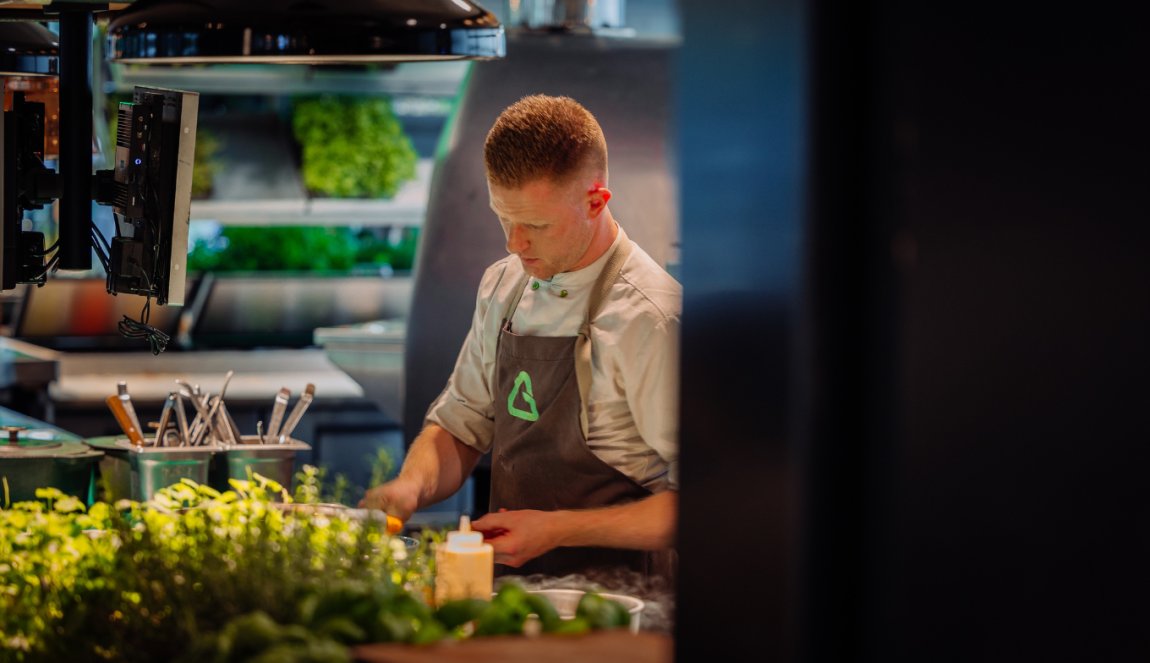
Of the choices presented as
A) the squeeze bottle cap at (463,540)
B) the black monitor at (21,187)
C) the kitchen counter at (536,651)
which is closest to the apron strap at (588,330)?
the squeeze bottle cap at (463,540)

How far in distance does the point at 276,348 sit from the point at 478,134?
2.23 meters

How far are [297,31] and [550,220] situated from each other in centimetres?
62

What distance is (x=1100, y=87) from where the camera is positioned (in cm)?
101

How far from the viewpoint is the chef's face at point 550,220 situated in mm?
2498

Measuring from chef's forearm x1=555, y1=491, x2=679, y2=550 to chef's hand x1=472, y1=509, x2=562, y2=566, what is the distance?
2 cm

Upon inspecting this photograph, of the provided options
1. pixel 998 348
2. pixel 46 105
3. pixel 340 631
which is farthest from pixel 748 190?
pixel 46 105

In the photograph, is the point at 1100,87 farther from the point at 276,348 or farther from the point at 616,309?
the point at 276,348

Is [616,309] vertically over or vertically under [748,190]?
under

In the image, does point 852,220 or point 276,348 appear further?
point 276,348

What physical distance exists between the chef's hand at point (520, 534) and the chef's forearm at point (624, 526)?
21mm

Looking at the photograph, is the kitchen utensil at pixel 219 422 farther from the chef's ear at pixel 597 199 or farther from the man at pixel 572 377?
the chef's ear at pixel 597 199

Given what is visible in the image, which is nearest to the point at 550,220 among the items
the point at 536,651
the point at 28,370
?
the point at 536,651

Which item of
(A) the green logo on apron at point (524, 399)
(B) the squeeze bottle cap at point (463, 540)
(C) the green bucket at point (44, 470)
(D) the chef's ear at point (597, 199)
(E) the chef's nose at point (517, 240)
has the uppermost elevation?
(D) the chef's ear at point (597, 199)

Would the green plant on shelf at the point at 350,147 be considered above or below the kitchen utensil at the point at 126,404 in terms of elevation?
above
